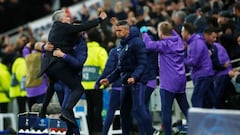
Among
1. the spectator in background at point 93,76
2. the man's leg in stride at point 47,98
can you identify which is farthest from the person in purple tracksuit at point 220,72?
the man's leg in stride at point 47,98

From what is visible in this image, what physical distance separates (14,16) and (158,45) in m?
14.4

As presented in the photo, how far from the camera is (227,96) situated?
49.5 ft

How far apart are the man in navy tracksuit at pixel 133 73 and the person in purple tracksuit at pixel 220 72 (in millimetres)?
2335

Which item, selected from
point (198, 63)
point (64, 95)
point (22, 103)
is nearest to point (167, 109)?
point (198, 63)

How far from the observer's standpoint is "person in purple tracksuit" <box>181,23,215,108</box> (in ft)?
45.0

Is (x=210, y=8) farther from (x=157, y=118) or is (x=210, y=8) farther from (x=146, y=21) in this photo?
(x=157, y=118)

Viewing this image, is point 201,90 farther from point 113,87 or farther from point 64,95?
point 64,95

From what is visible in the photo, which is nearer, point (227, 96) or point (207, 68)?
point (207, 68)

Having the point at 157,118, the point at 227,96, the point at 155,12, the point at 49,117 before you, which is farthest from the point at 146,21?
the point at 49,117

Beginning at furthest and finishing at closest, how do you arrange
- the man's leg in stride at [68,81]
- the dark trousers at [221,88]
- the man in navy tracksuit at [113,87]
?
the dark trousers at [221,88] → the man in navy tracksuit at [113,87] → the man's leg in stride at [68,81]

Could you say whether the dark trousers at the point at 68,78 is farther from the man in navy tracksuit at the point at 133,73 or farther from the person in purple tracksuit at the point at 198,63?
→ the person in purple tracksuit at the point at 198,63

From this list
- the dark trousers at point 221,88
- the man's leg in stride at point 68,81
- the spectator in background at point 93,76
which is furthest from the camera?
the spectator in background at point 93,76

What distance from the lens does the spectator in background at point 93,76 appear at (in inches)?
597

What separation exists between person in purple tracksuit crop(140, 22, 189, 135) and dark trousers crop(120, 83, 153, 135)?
323 millimetres
